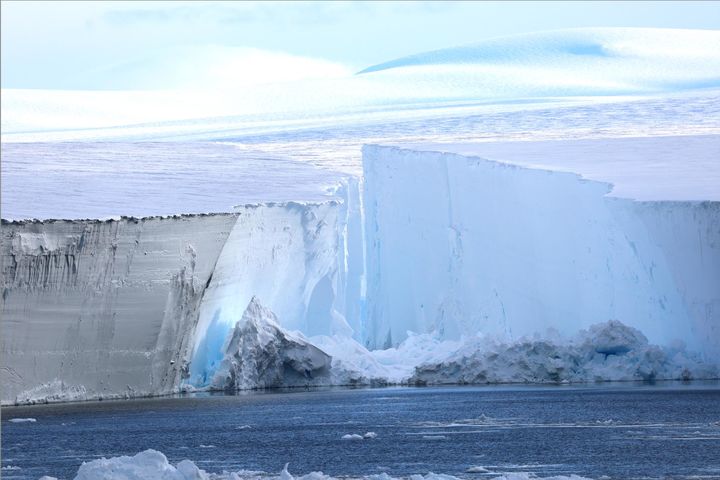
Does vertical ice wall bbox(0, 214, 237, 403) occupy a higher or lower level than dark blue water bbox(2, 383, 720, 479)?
higher

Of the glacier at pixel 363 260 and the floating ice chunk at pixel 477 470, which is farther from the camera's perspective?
the glacier at pixel 363 260

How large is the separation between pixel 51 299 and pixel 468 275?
525 centimetres

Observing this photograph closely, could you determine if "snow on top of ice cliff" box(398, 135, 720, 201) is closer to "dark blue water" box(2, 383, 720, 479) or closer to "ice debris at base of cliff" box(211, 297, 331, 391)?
"dark blue water" box(2, 383, 720, 479)

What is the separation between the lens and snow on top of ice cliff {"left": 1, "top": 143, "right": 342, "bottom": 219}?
51.1 ft

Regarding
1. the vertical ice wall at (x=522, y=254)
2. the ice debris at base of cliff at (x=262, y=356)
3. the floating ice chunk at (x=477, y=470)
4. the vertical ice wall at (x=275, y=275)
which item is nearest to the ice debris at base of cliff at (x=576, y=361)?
the vertical ice wall at (x=522, y=254)

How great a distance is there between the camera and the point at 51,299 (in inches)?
563

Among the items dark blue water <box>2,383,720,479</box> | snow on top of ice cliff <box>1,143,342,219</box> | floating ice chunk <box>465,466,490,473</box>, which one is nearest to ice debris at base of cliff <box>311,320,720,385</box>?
dark blue water <box>2,383,720,479</box>

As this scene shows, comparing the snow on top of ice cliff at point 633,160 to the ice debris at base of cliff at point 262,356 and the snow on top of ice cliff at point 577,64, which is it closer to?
the ice debris at base of cliff at point 262,356

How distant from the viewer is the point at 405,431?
12047mm

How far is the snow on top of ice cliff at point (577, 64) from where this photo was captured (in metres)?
35.1

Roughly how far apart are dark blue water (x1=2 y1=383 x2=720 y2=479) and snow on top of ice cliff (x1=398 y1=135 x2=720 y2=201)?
212 cm

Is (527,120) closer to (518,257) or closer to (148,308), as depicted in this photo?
(518,257)

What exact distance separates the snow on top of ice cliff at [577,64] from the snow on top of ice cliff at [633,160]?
513 inches

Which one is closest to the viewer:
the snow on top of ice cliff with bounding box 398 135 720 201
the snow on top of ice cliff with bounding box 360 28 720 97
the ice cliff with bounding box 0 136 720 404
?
the ice cliff with bounding box 0 136 720 404
